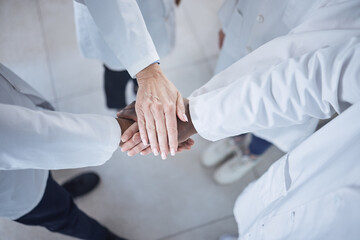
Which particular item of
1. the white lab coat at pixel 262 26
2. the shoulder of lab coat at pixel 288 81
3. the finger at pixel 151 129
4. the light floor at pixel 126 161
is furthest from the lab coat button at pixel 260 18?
the light floor at pixel 126 161

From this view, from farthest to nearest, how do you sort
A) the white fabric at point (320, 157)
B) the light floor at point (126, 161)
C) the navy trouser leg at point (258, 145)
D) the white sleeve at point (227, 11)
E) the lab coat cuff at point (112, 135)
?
the light floor at point (126, 161), the navy trouser leg at point (258, 145), the white sleeve at point (227, 11), the lab coat cuff at point (112, 135), the white fabric at point (320, 157)

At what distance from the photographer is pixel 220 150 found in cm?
119

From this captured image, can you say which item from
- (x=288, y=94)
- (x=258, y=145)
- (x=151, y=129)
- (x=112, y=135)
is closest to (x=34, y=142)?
(x=112, y=135)

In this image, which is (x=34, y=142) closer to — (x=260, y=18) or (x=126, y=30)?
(x=126, y=30)

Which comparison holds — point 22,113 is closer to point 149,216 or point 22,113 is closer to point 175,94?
point 175,94

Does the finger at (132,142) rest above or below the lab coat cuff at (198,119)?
below

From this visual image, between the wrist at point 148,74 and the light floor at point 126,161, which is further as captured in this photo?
the light floor at point 126,161

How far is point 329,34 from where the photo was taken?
Result: 54cm

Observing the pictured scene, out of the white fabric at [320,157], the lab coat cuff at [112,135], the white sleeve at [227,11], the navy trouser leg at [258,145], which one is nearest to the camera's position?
the white fabric at [320,157]

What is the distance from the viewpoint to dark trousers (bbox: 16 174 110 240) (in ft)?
2.22

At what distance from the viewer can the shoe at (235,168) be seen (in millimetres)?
1152

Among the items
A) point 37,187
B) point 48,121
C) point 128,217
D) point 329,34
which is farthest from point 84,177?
point 329,34

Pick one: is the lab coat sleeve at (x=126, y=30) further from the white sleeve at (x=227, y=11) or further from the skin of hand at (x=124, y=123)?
the white sleeve at (x=227, y=11)

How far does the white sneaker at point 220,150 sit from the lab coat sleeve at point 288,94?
55cm
